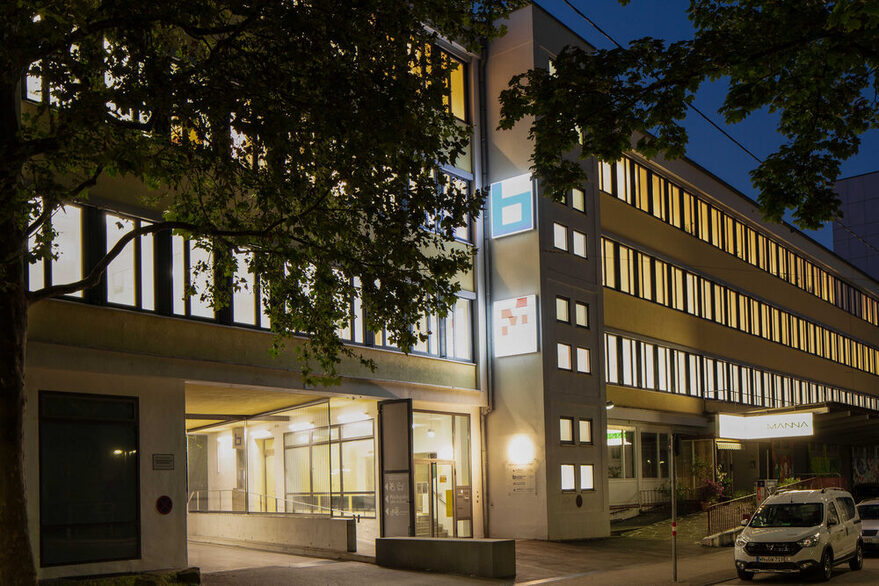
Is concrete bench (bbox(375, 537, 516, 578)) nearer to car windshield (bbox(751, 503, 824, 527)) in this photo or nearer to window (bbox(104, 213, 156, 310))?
car windshield (bbox(751, 503, 824, 527))

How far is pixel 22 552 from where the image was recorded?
1148 centimetres

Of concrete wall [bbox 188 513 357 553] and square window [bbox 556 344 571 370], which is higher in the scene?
square window [bbox 556 344 571 370]

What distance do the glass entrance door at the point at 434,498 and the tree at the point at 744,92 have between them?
14410 millimetres

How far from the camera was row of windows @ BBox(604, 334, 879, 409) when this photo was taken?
32.6 meters

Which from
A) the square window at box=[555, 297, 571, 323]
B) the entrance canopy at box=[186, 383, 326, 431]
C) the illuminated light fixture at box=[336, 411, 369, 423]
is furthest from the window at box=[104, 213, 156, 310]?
the square window at box=[555, 297, 571, 323]

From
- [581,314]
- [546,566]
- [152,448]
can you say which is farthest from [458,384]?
[152,448]

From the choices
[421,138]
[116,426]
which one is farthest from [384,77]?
[116,426]

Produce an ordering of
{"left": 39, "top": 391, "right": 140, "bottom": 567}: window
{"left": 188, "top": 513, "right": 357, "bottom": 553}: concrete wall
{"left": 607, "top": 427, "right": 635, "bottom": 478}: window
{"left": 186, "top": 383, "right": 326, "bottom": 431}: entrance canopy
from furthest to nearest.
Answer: {"left": 607, "top": 427, "right": 635, "bottom": 478}: window, {"left": 188, "top": 513, "right": 357, "bottom": 553}: concrete wall, {"left": 186, "top": 383, "right": 326, "bottom": 431}: entrance canopy, {"left": 39, "top": 391, "right": 140, "bottom": 567}: window

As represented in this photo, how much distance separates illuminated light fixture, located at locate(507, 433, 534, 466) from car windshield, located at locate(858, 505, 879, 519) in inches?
338

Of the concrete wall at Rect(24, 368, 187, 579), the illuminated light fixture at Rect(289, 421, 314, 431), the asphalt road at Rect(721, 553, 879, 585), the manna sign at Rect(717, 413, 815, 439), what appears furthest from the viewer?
the manna sign at Rect(717, 413, 815, 439)

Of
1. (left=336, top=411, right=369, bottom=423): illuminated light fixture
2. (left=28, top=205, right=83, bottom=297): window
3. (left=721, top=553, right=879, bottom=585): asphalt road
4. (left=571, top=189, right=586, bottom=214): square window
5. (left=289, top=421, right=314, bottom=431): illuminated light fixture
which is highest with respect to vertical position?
(left=571, top=189, right=586, bottom=214): square window

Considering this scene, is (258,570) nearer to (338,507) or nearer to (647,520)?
(338,507)

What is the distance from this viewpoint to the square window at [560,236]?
92.0 feet

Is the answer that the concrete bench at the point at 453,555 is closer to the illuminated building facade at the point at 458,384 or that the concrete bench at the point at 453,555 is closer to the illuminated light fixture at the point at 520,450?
the illuminated building facade at the point at 458,384
